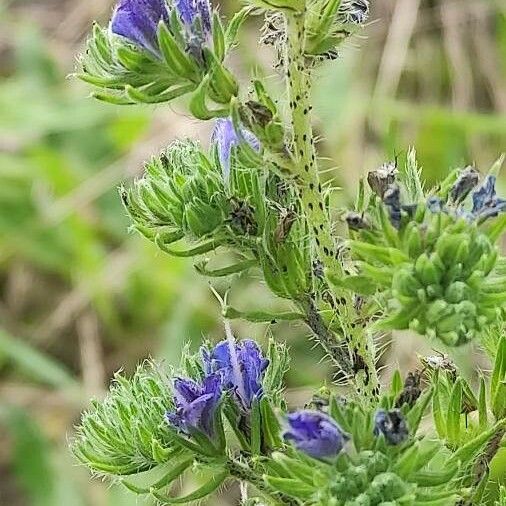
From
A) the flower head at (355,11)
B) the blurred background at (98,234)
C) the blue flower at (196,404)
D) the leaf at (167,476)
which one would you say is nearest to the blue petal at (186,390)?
the blue flower at (196,404)

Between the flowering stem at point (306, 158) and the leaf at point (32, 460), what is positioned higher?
the flowering stem at point (306, 158)

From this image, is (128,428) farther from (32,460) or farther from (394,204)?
(32,460)

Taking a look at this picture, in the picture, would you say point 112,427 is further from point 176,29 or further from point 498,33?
point 498,33

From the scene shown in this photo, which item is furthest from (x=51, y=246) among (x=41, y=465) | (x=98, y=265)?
(x=41, y=465)

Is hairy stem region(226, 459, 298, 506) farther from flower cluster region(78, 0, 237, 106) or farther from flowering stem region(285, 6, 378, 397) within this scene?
flower cluster region(78, 0, 237, 106)

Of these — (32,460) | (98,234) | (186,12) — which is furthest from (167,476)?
(98,234)

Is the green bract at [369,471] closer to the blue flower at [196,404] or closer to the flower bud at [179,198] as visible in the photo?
the blue flower at [196,404]
